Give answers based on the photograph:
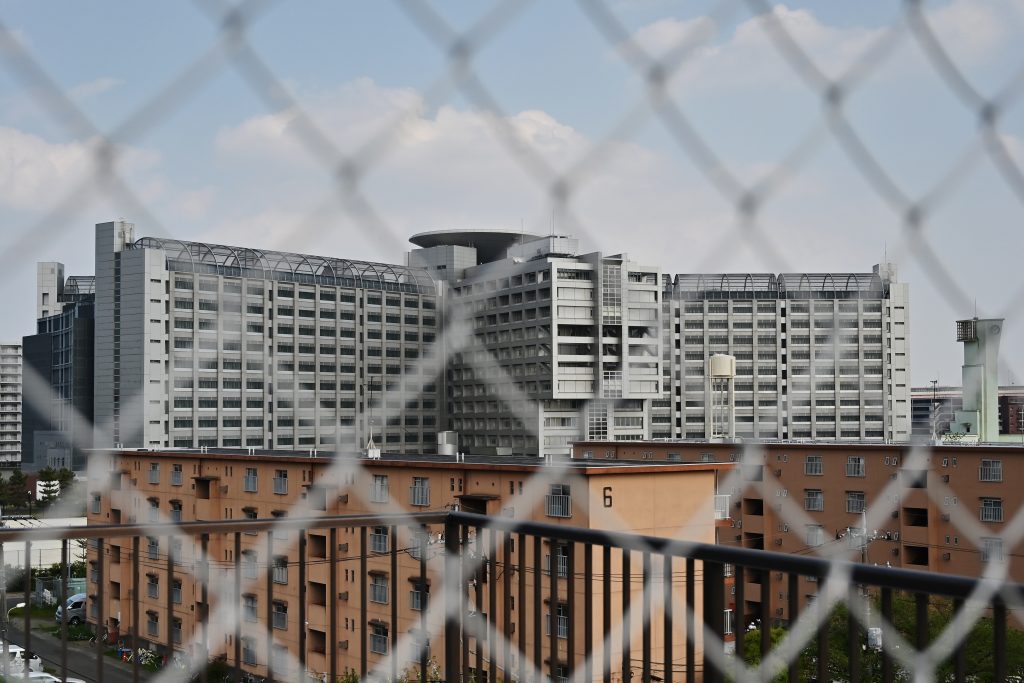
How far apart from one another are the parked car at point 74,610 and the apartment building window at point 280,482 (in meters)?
1.31

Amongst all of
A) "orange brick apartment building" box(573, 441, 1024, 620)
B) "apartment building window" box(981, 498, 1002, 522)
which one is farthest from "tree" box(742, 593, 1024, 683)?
"apartment building window" box(981, 498, 1002, 522)

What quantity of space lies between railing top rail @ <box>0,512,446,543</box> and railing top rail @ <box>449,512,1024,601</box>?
0.61 ft

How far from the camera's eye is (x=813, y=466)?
12.7 metres

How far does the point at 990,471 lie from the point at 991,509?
0.51 m

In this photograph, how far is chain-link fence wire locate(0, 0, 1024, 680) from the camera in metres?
0.85

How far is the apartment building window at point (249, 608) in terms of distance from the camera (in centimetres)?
167

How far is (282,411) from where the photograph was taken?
1.58 meters

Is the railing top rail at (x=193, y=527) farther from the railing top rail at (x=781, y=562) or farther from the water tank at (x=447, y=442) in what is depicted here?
the water tank at (x=447, y=442)

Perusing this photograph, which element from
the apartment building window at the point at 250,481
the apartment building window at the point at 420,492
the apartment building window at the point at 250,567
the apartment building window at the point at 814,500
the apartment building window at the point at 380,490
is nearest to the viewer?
the apartment building window at the point at 250,567

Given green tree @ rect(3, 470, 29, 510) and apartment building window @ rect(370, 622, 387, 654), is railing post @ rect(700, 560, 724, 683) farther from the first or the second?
green tree @ rect(3, 470, 29, 510)

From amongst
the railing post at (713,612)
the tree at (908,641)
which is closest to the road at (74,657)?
the railing post at (713,612)

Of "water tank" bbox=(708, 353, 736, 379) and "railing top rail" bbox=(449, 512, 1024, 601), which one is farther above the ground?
"water tank" bbox=(708, 353, 736, 379)

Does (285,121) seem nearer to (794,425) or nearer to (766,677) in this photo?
(766,677)

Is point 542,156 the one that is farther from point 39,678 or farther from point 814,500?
point 814,500
